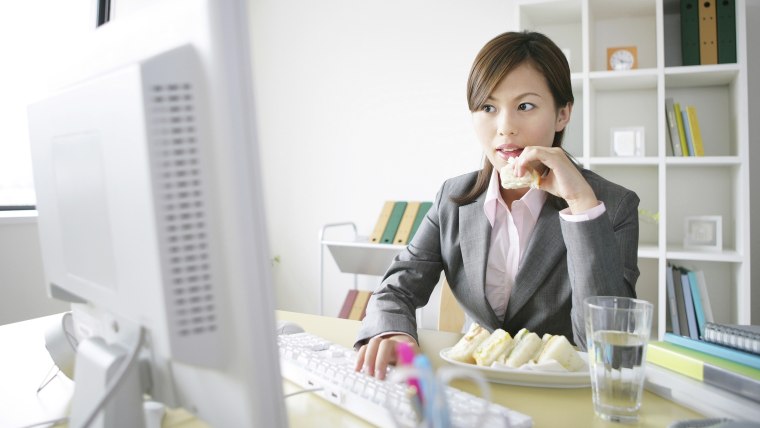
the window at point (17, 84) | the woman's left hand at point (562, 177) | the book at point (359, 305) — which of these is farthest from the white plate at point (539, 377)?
the window at point (17, 84)

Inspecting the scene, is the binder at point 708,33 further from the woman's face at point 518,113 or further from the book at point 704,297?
the woman's face at point 518,113

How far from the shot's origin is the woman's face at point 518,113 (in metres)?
1.34

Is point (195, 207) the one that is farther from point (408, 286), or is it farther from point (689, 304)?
point (689, 304)

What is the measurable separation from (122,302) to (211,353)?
131 millimetres

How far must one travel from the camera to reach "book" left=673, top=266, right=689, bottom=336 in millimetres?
2521

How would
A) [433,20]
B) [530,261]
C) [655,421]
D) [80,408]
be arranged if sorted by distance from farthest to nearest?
1. [433,20]
2. [530,261]
3. [655,421]
4. [80,408]

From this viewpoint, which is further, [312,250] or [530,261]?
[312,250]

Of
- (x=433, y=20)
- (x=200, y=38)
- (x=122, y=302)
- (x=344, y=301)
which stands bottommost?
(x=344, y=301)

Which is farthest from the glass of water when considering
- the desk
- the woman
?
the woman

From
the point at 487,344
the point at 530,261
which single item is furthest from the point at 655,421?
the point at 530,261

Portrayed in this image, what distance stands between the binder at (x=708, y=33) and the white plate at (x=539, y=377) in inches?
84.7

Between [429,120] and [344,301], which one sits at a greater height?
[429,120]

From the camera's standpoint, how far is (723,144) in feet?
8.93

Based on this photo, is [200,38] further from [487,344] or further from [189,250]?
[487,344]
